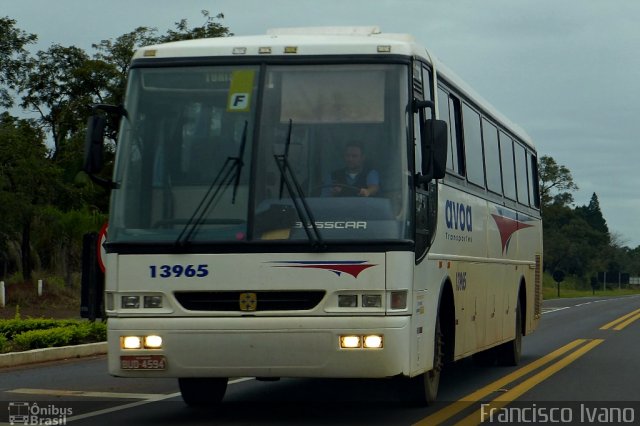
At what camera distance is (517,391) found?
14.2m

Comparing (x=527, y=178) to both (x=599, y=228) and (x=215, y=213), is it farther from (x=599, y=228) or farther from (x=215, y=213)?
(x=599, y=228)

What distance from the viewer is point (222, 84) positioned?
10.9 meters

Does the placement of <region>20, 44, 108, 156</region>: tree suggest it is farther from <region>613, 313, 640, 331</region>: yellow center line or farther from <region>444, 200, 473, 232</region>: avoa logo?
<region>444, 200, 473, 232</region>: avoa logo

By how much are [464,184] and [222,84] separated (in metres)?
4.08

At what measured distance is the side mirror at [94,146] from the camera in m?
10.5

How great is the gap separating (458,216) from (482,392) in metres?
2.01

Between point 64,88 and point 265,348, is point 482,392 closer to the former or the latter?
point 265,348

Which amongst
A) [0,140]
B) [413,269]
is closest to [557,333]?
[413,269]

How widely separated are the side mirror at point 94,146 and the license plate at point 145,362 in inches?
61.6

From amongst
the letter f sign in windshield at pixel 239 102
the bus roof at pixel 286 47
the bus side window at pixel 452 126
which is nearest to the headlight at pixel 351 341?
the letter f sign in windshield at pixel 239 102

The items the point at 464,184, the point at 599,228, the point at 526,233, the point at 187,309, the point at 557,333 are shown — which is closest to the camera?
the point at 187,309

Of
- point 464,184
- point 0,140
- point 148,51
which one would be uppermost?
point 0,140

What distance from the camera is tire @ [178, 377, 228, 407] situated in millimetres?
12344

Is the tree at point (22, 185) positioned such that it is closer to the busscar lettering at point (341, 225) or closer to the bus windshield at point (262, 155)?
the bus windshield at point (262, 155)
